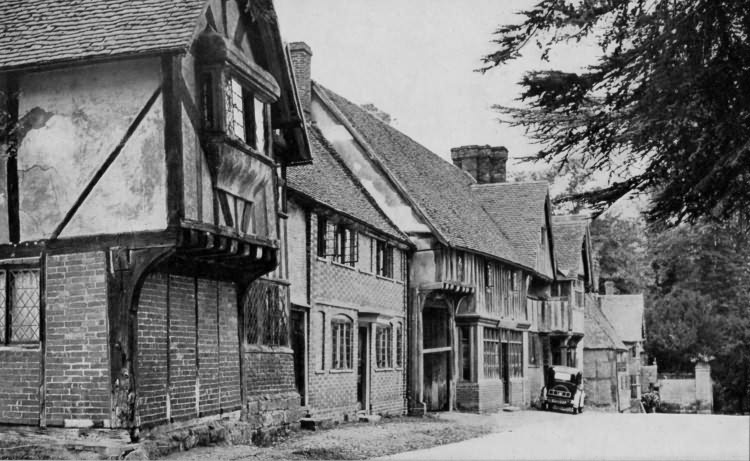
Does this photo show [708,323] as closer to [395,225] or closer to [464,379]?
[464,379]

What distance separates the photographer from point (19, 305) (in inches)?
555

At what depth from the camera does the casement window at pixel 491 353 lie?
32.3 meters

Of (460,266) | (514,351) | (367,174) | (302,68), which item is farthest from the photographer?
(514,351)

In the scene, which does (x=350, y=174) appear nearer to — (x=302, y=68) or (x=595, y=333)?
(x=302, y=68)

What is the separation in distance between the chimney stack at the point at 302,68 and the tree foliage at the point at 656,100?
45.6ft

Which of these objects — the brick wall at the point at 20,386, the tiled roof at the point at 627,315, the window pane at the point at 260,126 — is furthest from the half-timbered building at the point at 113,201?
the tiled roof at the point at 627,315

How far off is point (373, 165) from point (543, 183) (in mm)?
13185

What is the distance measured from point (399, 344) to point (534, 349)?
44.4 feet

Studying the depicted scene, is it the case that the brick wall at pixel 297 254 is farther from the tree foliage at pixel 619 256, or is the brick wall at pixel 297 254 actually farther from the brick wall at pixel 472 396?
the tree foliage at pixel 619 256

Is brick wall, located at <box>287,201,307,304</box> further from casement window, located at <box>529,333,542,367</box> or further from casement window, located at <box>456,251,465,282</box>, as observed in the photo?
casement window, located at <box>529,333,542,367</box>

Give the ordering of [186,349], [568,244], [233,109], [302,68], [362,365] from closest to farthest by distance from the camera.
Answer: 1. [186,349]
2. [233,109]
3. [362,365]
4. [302,68]
5. [568,244]

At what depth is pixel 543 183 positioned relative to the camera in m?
39.8

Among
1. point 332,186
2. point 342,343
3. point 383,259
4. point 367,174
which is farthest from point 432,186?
point 342,343

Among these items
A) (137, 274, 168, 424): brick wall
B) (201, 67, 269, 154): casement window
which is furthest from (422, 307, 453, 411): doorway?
(137, 274, 168, 424): brick wall
